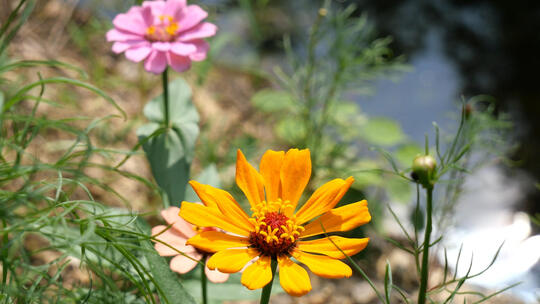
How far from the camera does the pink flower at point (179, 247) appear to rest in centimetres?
75

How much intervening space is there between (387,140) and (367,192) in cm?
20

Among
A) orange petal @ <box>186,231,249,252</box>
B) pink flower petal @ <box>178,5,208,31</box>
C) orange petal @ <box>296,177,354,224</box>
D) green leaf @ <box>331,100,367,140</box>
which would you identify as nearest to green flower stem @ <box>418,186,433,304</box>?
orange petal @ <box>296,177,354,224</box>

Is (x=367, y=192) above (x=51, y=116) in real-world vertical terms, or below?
below

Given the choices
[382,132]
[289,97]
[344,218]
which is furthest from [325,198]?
[382,132]

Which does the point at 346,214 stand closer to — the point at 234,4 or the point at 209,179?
the point at 209,179

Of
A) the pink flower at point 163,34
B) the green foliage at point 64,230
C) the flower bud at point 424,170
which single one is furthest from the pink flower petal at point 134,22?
the flower bud at point 424,170

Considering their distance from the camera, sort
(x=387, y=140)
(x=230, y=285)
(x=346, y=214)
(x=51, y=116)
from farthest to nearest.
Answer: (x=387, y=140), (x=51, y=116), (x=230, y=285), (x=346, y=214)

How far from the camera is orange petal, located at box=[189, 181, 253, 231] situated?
67cm

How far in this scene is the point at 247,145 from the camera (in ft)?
4.88

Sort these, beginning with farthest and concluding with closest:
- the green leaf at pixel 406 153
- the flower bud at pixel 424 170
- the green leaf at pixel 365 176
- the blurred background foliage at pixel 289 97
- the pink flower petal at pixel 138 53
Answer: the green leaf at pixel 406 153, the green leaf at pixel 365 176, the blurred background foliage at pixel 289 97, the pink flower petal at pixel 138 53, the flower bud at pixel 424 170

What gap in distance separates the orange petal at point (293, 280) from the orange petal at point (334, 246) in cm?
5

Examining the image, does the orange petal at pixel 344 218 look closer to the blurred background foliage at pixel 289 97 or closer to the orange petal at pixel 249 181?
the orange petal at pixel 249 181

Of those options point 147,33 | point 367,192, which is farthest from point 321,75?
point 147,33

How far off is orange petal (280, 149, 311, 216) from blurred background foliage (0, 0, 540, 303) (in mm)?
208
